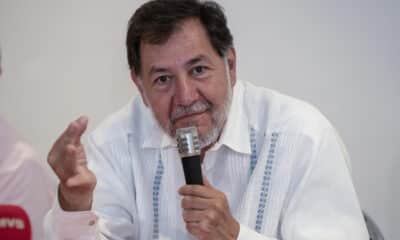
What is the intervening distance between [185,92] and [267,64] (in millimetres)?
590

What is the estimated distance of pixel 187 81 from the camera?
1.13 metres

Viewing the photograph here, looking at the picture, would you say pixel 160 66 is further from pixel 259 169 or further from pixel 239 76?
pixel 239 76

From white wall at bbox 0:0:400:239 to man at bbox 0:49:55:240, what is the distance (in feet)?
1.51

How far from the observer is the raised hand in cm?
88

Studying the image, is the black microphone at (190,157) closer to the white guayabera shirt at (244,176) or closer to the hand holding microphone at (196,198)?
the hand holding microphone at (196,198)

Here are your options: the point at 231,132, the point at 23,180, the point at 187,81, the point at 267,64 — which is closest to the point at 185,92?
the point at 187,81

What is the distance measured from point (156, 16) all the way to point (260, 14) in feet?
Answer: 1.81

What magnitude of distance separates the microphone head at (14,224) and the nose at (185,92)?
49 centimetres

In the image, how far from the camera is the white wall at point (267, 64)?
1.60 meters

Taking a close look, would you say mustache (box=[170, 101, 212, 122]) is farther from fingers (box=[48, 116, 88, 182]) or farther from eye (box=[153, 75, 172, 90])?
fingers (box=[48, 116, 88, 182])

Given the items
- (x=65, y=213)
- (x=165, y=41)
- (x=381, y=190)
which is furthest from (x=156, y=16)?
(x=381, y=190)

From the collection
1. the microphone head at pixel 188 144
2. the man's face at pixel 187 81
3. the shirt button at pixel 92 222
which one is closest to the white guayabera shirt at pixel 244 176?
the shirt button at pixel 92 222

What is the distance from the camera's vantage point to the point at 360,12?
5.24ft

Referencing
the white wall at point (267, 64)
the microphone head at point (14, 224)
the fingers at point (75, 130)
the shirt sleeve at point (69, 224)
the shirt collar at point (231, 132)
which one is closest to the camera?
the microphone head at point (14, 224)
